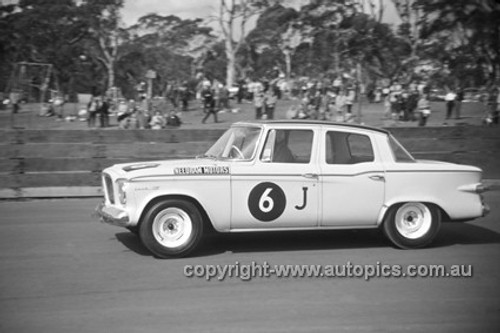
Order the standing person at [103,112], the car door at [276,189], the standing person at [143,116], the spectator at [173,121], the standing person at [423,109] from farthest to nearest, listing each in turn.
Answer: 1. the standing person at [103,112]
2. the spectator at [173,121]
3. the standing person at [423,109]
4. the standing person at [143,116]
5. the car door at [276,189]

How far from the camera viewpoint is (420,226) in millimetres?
7875

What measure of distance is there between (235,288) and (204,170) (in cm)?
156

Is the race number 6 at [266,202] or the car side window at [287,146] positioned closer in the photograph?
the race number 6 at [266,202]

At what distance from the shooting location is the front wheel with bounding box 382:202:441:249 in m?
7.77

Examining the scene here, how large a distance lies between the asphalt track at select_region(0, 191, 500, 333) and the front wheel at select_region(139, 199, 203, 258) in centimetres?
15

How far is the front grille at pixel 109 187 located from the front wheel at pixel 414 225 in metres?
3.35

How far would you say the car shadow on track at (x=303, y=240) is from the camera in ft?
25.7

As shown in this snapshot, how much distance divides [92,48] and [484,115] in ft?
89.0

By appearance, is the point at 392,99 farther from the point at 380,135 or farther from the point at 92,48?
the point at 92,48

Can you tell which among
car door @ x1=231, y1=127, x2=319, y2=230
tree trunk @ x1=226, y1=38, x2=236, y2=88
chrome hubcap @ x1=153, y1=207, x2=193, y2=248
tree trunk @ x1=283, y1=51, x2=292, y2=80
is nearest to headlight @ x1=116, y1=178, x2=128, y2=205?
chrome hubcap @ x1=153, y1=207, x2=193, y2=248

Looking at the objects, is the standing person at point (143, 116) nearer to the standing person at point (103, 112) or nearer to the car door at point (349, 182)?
the standing person at point (103, 112)

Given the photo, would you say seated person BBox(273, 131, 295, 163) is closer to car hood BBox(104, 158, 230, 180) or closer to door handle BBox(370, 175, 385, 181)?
car hood BBox(104, 158, 230, 180)

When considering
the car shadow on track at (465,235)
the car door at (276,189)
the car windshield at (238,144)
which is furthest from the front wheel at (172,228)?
the car shadow on track at (465,235)

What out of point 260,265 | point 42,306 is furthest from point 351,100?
point 42,306
